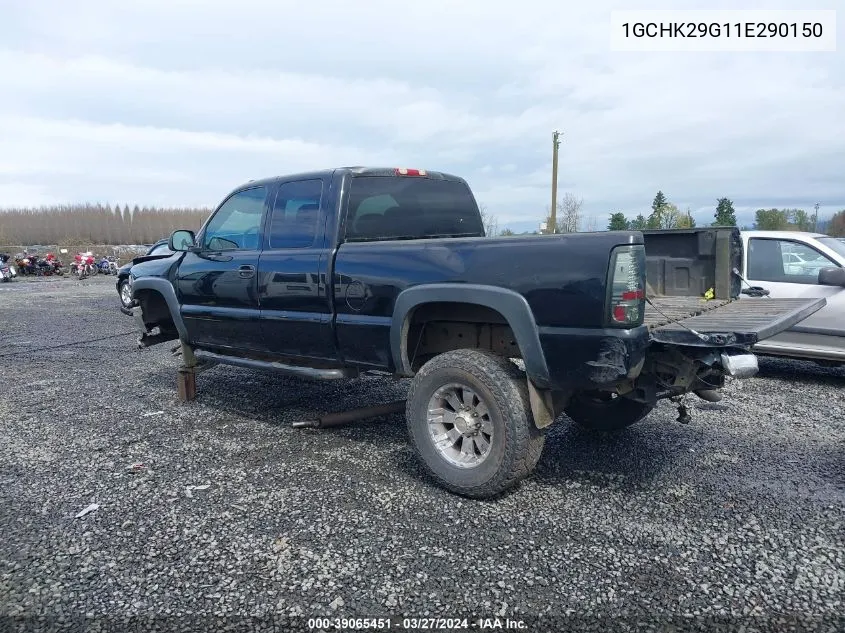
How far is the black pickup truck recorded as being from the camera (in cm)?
333

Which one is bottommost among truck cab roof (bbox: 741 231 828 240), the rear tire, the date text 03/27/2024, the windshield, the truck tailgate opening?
the date text 03/27/2024

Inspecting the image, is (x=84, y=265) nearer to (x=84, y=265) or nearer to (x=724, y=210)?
(x=84, y=265)

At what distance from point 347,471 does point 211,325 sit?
2073mm

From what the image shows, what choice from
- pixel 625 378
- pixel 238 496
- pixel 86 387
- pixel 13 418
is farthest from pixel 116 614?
pixel 86 387

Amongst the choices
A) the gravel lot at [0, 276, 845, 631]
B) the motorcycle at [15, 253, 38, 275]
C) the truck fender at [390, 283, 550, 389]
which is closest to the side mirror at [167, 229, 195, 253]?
the gravel lot at [0, 276, 845, 631]

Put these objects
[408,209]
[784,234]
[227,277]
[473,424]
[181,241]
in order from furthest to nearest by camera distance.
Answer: [784,234]
[181,241]
[227,277]
[408,209]
[473,424]

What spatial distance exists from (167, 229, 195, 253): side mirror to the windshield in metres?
6.54

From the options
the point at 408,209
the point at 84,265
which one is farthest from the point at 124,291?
the point at 84,265

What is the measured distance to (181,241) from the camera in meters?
5.76

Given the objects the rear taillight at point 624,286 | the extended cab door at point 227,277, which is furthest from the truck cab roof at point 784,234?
the extended cab door at point 227,277

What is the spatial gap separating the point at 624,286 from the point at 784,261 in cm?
475

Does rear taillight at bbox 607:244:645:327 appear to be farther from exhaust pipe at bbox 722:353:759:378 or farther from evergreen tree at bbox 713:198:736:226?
evergreen tree at bbox 713:198:736:226

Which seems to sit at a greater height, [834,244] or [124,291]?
[834,244]

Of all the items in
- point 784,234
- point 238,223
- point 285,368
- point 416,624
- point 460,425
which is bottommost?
point 416,624
